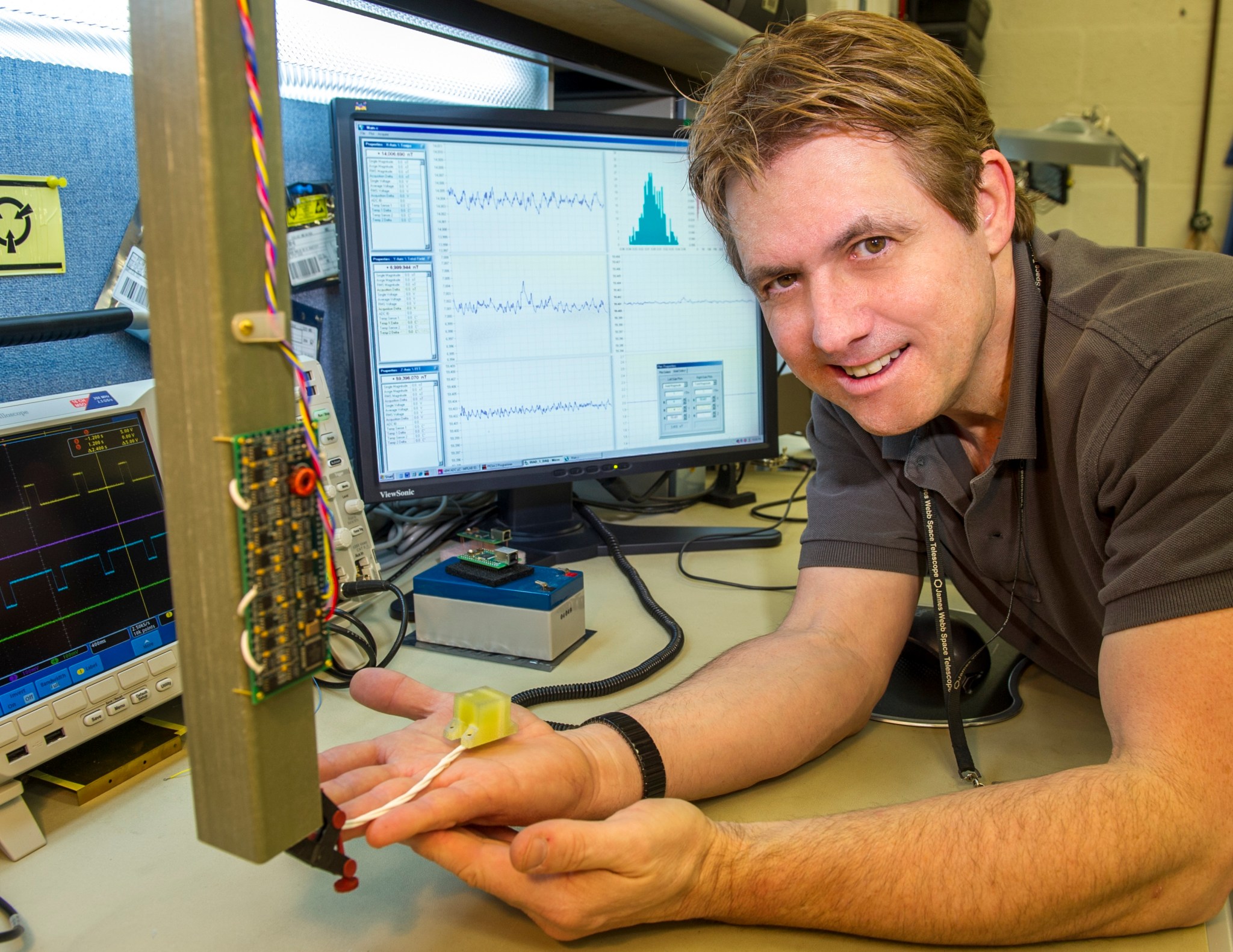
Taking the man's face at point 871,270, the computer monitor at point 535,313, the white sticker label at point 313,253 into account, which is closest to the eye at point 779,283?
the man's face at point 871,270

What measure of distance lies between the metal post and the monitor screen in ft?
0.92

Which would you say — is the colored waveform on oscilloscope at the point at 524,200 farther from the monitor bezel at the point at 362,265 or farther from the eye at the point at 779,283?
the eye at the point at 779,283

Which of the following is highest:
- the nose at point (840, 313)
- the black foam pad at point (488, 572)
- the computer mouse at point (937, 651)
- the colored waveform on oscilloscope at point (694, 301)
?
the colored waveform on oscilloscope at point (694, 301)

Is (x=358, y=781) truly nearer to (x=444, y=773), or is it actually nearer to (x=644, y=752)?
(x=444, y=773)

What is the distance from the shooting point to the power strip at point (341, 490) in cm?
103

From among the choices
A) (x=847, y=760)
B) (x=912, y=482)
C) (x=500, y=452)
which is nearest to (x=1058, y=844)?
(x=847, y=760)

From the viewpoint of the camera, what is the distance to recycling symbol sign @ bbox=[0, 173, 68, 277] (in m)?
0.86

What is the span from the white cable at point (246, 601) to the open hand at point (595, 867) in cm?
20

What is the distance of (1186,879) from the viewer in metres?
0.57

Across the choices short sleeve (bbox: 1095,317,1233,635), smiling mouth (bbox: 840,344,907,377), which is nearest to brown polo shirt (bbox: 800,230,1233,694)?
short sleeve (bbox: 1095,317,1233,635)

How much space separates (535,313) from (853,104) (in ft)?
1.71

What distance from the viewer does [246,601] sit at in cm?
42

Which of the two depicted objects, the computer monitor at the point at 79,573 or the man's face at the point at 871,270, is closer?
the computer monitor at the point at 79,573

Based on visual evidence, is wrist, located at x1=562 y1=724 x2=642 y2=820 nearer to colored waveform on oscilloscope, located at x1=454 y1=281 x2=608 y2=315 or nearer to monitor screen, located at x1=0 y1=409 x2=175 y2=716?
monitor screen, located at x1=0 y1=409 x2=175 y2=716
